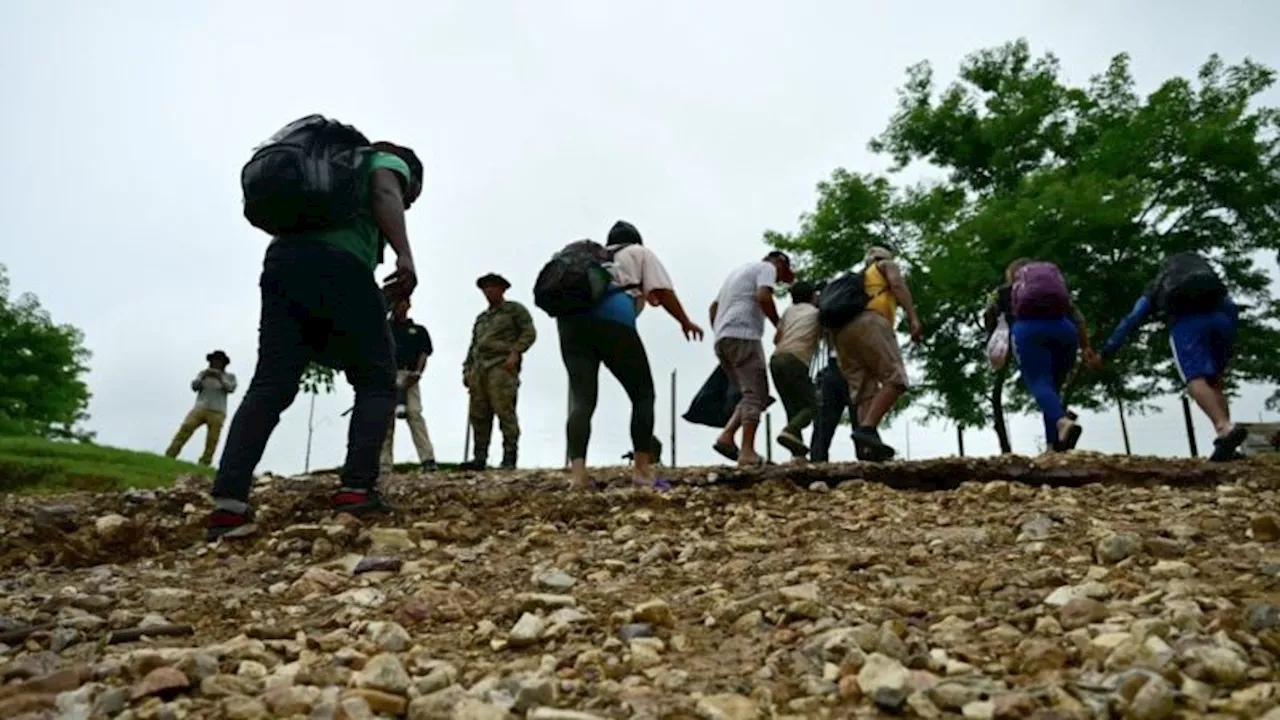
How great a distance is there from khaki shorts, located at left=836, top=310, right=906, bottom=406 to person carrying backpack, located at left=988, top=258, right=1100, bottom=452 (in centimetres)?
104

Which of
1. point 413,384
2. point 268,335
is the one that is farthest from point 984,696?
point 413,384

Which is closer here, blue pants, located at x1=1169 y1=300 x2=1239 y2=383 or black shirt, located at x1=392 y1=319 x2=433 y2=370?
blue pants, located at x1=1169 y1=300 x2=1239 y2=383

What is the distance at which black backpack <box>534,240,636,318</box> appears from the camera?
545cm

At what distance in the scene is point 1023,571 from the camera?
9.92ft

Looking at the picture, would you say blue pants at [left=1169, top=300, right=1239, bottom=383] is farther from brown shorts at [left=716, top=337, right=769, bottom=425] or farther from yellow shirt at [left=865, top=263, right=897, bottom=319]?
brown shorts at [left=716, top=337, right=769, bottom=425]

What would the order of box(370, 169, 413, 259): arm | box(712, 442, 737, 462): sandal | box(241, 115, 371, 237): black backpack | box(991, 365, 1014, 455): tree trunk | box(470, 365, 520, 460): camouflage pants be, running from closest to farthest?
box(241, 115, 371, 237): black backpack → box(370, 169, 413, 259): arm → box(712, 442, 737, 462): sandal → box(470, 365, 520, 460): camouflage pants → box(991, 365, 1014, 455): tree trunk

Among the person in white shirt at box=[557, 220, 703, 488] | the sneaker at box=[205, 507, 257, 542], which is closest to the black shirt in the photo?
the person in white shirt at box=[557, 220, 703, 488]

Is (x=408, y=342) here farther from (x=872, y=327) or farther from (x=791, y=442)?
(x=872, y=327)

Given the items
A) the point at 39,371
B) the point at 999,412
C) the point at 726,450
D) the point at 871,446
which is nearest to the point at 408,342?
the point at 726,450

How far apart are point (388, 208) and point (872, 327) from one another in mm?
4535

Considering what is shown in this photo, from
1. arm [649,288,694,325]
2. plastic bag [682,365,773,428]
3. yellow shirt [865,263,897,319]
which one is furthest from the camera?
plastic bag [682,365,773,428]

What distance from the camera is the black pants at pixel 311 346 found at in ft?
14.3

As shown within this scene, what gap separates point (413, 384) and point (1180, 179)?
57.3 feet

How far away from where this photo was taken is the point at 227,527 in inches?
175
